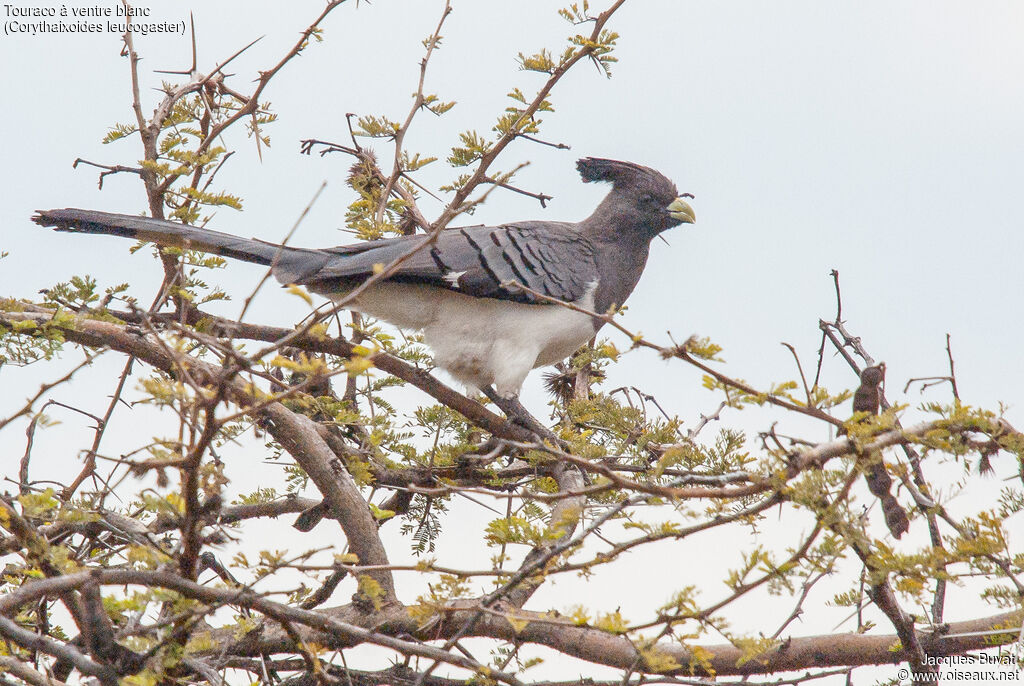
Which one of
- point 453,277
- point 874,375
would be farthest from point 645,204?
point 874,375

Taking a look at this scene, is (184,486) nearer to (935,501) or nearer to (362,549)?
(362,549)

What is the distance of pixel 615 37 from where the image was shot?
4.19m

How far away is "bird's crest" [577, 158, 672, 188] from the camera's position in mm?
5812

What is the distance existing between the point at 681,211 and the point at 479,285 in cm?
154

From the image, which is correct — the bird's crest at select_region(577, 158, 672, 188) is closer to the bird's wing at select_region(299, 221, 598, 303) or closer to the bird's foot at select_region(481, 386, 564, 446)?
the bird's wing at select_region(299, 221, 598, 303)

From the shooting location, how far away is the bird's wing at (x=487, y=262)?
4.64m

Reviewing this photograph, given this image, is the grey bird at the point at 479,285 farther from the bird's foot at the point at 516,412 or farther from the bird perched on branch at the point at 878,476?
the bird perched on branch at the point at 878,476

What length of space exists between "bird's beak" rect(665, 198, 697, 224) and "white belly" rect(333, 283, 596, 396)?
3.71 ft

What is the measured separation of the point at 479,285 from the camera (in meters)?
4.80

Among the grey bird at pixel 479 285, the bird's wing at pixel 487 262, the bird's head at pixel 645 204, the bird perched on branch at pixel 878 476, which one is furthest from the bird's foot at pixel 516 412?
the bird perched on branch at pixel 878 476

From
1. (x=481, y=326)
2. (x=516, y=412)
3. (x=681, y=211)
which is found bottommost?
(x=516, y=412)

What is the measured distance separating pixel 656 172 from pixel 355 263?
6.93 ft

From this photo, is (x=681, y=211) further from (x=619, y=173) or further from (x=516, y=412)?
(x=516, y=412)

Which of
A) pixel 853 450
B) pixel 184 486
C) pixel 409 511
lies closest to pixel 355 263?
pixel 409 511
